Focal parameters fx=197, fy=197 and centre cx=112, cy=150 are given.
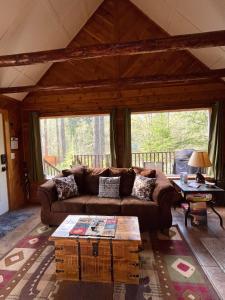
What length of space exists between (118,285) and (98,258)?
0.33m

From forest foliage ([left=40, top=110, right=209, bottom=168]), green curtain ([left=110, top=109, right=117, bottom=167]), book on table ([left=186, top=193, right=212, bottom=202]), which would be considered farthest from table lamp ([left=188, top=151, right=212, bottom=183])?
forest foliage ([left=40, top=110, right=209, bottom=168])

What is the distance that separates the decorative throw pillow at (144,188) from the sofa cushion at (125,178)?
20cm

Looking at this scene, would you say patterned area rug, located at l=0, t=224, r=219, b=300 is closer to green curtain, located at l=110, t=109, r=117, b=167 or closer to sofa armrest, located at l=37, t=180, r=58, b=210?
sofa armrest, located at l=37, t=180, r=58, b=210

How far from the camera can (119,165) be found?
4.74 meters

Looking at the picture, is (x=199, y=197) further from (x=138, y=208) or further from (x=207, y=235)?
(x=138, y=208)

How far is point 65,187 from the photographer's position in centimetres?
353

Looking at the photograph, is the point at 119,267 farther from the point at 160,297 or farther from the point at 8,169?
the point at 8,169

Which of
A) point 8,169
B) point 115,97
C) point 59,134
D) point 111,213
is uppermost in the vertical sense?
point 115,97

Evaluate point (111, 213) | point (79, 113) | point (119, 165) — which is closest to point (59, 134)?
point (79, 113)

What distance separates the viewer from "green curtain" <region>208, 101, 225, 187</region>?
4.25 metres

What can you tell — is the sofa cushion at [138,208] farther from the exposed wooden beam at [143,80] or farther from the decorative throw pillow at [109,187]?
the exposed wooden beam at [143,80]

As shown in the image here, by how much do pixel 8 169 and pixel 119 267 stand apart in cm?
355

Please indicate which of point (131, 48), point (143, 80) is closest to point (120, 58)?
point (143, 80)

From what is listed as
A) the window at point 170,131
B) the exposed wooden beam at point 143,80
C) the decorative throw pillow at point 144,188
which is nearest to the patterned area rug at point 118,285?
the decorative throw pillow at point 144,188
